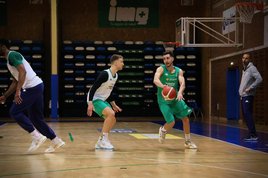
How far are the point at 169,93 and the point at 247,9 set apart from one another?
8963 mm

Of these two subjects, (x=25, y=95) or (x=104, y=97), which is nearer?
(x=25, y=95)

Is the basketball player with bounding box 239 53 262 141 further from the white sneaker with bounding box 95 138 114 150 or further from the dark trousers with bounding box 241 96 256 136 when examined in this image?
the white sneaker with bounding box 95 138 114 150

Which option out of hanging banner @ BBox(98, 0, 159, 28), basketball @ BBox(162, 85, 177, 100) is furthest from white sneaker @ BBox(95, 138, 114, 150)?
hanging banner @ BBox(98, 0, 159, 28)

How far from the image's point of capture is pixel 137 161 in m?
6.67

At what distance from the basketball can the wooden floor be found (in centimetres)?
91

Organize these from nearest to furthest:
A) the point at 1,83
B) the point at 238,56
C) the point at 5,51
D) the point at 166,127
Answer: the point at 5,51 → the point at 166,127 → the point at 238,56 → the point at 1,83

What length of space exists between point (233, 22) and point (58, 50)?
8413 mm

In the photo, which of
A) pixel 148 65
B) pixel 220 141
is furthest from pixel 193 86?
pixel 220 141

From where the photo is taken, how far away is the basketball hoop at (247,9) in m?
15.7

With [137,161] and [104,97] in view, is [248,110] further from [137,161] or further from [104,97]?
[137,161]

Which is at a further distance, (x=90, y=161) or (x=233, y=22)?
(x=233, y=22)

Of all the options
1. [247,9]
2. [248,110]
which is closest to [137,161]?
[248,110]

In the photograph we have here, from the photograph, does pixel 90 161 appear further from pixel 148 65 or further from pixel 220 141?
pixel 148 65

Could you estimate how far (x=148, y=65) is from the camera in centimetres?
2262
